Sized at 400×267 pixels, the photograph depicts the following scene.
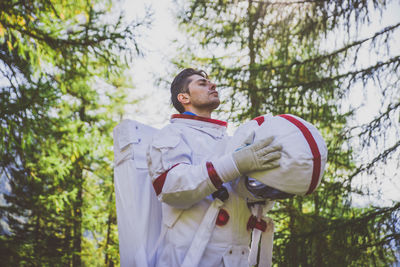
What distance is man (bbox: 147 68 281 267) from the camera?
174 centimetres

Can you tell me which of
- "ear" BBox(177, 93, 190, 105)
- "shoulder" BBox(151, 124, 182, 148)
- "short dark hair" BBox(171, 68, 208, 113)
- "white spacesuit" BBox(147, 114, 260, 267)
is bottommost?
"white spacesuit" BBox(147, 114, 260, 267)

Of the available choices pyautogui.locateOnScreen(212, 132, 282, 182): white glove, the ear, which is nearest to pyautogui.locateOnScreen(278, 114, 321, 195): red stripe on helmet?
pyautogui.locateOnScreen(212, 132, 282, 182): white glove

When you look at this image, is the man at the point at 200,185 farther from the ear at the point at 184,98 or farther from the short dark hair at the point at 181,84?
the short dark hair at the point at 181,84

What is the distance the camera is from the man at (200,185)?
1.74m

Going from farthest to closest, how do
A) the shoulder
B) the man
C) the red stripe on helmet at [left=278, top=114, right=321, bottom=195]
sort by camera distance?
1. the shoulder
2. the man
3. the red stripe on helmet at [left=278, top=114, right=321, bottom=195]

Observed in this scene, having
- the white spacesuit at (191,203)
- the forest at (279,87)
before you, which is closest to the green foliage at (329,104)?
the forest at (279,87)

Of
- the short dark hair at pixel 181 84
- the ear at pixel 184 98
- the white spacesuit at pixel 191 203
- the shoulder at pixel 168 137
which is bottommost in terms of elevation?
the white spacesuit at pixel 191 203

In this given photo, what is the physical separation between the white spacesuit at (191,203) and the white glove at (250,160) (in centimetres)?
7

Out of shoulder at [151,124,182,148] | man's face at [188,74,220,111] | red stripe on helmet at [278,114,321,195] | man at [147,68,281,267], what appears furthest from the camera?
man's face at [188,74,220,111]

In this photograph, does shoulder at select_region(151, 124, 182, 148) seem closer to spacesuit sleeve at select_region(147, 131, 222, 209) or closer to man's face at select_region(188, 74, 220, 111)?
spacesuit sleeve at select_region(147, 131, 222, 209)

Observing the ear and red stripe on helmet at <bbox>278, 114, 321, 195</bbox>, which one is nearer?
red stripe on helmet at <bbox>278, 114, 321, 195</bbox>

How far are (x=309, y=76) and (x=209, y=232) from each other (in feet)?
11.4

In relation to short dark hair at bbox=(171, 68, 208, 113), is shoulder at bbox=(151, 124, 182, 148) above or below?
below

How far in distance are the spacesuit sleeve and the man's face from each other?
0.39 meters
